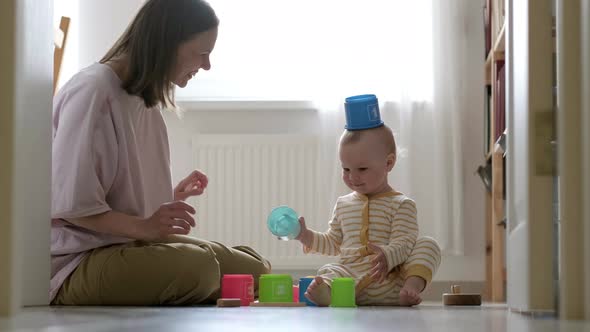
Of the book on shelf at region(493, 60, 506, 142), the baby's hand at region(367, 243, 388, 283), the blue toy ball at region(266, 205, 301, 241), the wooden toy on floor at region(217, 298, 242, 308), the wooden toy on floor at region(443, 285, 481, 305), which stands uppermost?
the book on shelf at region(493, 60, 506, 142)

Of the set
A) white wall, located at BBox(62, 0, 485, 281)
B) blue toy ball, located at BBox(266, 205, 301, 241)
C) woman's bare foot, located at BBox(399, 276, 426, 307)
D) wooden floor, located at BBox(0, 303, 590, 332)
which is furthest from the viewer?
white wall, located at BBox(62, 0, 485, 281)

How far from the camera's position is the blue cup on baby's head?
211cm

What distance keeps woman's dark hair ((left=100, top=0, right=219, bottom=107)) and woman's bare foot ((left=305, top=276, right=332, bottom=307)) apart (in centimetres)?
50

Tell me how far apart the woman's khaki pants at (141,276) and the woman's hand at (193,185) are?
12.8 inches

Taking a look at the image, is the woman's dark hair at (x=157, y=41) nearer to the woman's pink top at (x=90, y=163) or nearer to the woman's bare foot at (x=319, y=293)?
the woman's pink top at (x=90, y=163)

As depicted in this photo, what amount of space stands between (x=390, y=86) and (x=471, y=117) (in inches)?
13.2

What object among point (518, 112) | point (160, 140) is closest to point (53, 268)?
point (160, 140)

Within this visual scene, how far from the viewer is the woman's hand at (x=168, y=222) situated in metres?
1.71

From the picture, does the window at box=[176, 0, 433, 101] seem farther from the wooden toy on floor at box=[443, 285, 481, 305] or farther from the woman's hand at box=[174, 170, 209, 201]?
the wooden toy on floor at box=[443, 285, 481, 305]

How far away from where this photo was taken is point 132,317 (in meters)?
1.13

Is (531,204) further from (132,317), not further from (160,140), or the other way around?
(160,140)

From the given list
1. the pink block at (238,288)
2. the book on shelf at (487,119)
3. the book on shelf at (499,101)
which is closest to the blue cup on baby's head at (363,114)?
the pink block at (238,288)

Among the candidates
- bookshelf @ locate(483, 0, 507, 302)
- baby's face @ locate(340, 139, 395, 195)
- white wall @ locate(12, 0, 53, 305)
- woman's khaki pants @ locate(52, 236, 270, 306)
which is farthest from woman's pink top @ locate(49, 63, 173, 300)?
bookshelf @ locate(483, 0, 507, 302)

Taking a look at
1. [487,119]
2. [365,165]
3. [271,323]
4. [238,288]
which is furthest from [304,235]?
[487,119]
